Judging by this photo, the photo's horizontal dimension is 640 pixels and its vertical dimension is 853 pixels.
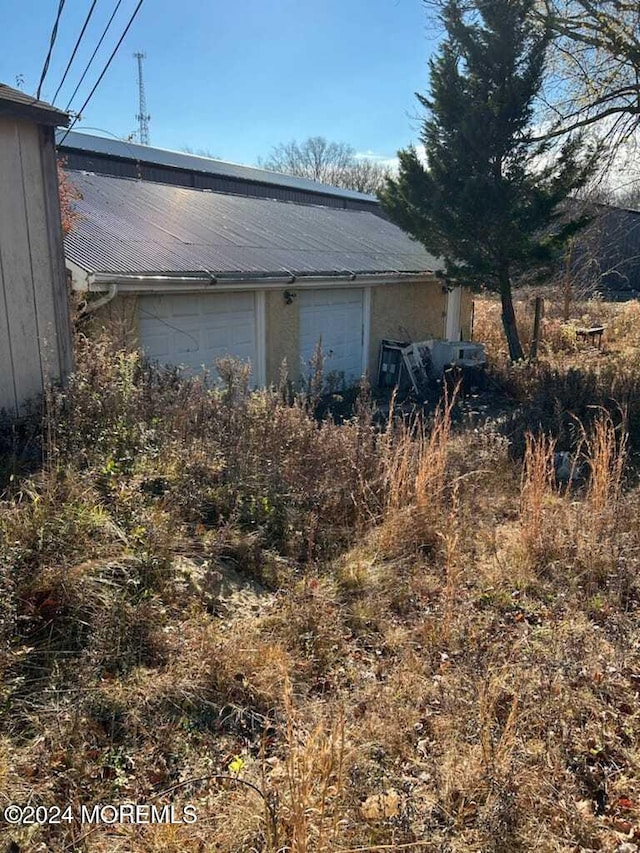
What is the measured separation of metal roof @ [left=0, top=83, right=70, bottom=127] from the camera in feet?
14.5

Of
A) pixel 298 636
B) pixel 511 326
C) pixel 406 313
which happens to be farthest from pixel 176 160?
pixel 298 636

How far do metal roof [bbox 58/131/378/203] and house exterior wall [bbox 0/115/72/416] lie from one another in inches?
400

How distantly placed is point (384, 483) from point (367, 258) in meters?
8.85

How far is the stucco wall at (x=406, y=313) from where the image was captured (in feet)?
42.2

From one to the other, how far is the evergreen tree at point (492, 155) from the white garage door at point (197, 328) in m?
4.83

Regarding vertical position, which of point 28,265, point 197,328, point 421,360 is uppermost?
point 28,265

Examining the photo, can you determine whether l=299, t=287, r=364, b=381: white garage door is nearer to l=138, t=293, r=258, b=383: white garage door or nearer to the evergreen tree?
l=138, t=293, r=258, b=383: white garage door

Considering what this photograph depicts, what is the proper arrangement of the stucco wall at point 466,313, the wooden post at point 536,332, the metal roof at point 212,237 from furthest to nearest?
the stucco wall at point 466,313
the wooden post at point 536,332
the metal roof at point 212,237

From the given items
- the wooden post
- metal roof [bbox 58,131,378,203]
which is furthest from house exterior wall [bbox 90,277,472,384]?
metal roof [bbox 58,131,378,203]

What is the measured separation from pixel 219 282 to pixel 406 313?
248 inches

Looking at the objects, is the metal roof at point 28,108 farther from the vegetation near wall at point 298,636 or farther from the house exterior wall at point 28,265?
the vegetation near wall at point 298,636

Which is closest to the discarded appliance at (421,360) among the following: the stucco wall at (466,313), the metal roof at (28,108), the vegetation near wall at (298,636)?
the stucco wall at (466,313)

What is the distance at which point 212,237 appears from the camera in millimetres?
10336

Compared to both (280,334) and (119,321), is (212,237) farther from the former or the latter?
(119,321)
